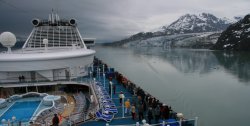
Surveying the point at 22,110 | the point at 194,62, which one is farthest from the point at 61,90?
the point at 194,62

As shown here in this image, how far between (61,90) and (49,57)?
261cm

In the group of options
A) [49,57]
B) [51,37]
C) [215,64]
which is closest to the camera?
[49,57]

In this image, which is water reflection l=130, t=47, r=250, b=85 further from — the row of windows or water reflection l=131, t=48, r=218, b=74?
the row of windows

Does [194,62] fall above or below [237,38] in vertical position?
below

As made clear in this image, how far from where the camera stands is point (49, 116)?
11.1 metres

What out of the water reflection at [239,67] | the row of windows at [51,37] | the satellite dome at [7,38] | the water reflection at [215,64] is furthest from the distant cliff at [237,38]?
the satellite dome at [7,38]

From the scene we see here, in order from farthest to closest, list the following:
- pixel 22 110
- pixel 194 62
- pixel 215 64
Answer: pixel 194 62, pixel 215 64, pixel 22 110

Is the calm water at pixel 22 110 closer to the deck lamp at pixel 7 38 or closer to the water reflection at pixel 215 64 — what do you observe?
the deck lamp at pixel 7 38

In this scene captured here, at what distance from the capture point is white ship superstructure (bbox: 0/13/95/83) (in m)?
16.2

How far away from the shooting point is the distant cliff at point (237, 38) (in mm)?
102188

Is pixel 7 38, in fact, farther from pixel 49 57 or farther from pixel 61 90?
pixel 61 90

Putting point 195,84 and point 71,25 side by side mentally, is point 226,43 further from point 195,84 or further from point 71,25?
point 71,25

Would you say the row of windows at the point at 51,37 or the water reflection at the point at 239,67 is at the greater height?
the row of windows at the point at 51,37

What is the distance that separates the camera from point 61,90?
17.5 metres
